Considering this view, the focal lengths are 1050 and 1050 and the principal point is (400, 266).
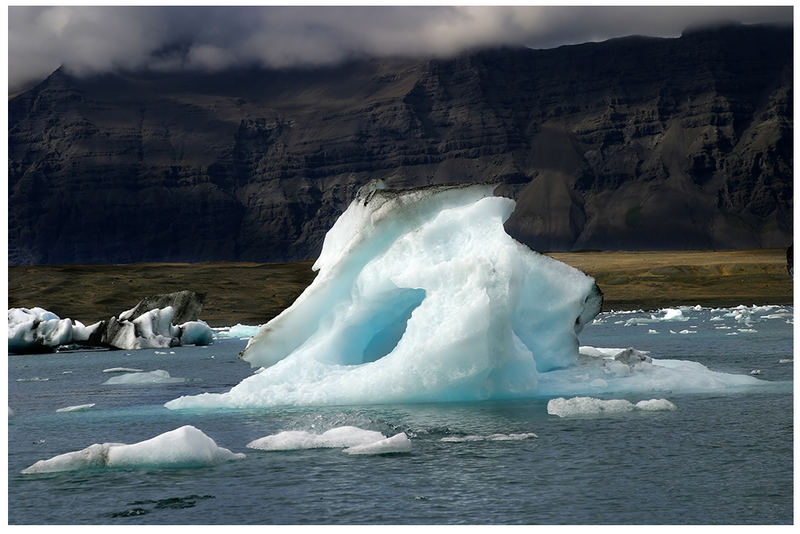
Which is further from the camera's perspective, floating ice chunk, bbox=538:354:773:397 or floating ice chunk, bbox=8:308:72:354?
floating ice chunk, bbox=8:308:72:354

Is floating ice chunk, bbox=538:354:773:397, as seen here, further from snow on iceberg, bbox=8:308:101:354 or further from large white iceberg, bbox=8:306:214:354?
snow on iceberg, bbox=8:308:101:354

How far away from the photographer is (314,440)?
15.6 metres

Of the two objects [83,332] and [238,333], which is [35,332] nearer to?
[83,332]

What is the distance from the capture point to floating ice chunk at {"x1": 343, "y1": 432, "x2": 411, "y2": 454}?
14844mm

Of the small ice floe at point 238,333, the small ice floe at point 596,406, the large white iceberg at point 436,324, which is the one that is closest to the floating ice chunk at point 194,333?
the small ice floe at point 238,333

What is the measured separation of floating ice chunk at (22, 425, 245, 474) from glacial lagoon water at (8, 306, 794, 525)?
13cm

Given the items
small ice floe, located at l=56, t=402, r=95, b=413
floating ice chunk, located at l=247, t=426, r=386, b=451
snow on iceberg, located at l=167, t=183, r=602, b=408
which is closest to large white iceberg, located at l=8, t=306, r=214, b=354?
small ice floe, located at l=56, t=402, r=95, b=413

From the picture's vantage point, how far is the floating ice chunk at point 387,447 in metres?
14.8

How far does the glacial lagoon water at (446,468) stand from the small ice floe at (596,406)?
0.55 ft

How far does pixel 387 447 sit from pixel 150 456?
3.26 metres

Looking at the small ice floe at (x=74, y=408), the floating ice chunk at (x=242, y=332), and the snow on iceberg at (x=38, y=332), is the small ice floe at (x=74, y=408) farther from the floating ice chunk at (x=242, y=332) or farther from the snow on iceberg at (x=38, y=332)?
the floating ice chunk at (x=242, y=332)

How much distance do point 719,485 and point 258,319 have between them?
53.4 m

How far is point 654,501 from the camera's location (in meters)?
12.0

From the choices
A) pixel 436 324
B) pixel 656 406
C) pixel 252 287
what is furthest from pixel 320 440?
pixel 252 287
